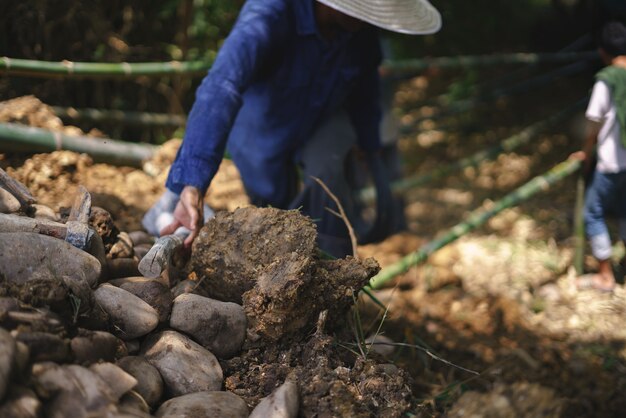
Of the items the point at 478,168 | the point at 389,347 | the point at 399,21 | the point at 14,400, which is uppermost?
the point at 399,21

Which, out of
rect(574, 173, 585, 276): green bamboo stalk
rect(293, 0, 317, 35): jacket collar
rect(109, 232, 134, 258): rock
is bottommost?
rect(574, 173, 585, 276): green bamboo stalk

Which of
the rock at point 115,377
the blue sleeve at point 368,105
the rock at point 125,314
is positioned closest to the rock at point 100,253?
the rock at point 125,314

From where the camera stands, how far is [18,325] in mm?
1308

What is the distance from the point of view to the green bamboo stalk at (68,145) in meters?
2.23

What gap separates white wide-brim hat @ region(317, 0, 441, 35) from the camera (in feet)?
7.56

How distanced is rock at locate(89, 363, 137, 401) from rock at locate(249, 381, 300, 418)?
0.86ft

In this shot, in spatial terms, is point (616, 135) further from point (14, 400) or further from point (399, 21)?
point (14, 400)

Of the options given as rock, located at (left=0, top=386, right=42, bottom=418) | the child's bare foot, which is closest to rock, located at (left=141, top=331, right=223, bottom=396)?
rock, located at (left=0, top=386, right=42, bottom=418)

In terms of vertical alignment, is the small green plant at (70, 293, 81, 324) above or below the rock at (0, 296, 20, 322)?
below

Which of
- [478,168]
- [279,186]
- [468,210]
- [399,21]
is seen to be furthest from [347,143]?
[478,168]

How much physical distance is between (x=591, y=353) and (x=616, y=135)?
99 cm

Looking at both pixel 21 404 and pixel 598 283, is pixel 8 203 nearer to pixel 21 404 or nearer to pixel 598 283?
pixel 21 404

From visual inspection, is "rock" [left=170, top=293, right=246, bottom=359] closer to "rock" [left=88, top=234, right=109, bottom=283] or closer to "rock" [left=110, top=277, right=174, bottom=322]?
"rock" [left=110, top=277, right=174, bottom=322]

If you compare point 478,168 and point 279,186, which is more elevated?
point 279,186
